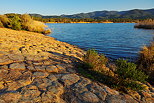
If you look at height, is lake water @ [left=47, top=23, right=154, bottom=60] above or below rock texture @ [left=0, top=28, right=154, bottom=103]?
below

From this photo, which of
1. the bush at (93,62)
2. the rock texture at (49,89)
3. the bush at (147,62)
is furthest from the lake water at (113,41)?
the rock texture at (49,89)

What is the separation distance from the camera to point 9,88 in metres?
2.60

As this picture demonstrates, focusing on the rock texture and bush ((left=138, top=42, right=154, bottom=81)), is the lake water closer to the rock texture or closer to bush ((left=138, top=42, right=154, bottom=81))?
bush ((left=138, top=42, right=154, bottom=81))

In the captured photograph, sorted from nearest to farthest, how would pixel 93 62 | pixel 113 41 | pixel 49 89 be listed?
pixel 49 89 < pixel 93 62 < pixel 113 41

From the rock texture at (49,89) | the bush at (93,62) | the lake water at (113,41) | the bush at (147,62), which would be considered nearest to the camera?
the rock texture at (49,89)

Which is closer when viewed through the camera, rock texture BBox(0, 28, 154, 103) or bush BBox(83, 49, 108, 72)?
rock texture BBox(0, 28, 154, 103)

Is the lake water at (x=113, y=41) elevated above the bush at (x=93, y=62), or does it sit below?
below

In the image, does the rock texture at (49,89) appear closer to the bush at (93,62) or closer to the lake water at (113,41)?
the bush at (93,62)

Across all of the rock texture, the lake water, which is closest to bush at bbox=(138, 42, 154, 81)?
the lake water

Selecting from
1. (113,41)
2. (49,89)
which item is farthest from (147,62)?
(113,41)

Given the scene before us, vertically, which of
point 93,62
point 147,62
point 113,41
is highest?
point 93,62

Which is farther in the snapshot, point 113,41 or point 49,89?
point 113,41

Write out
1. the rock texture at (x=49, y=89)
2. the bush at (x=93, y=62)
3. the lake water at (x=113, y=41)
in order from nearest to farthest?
the rock texture at (x=49, y=89), the bush at (x=93, y=62), the lake water at (x=113, y=41)

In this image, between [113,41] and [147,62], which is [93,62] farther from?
[113,41]
